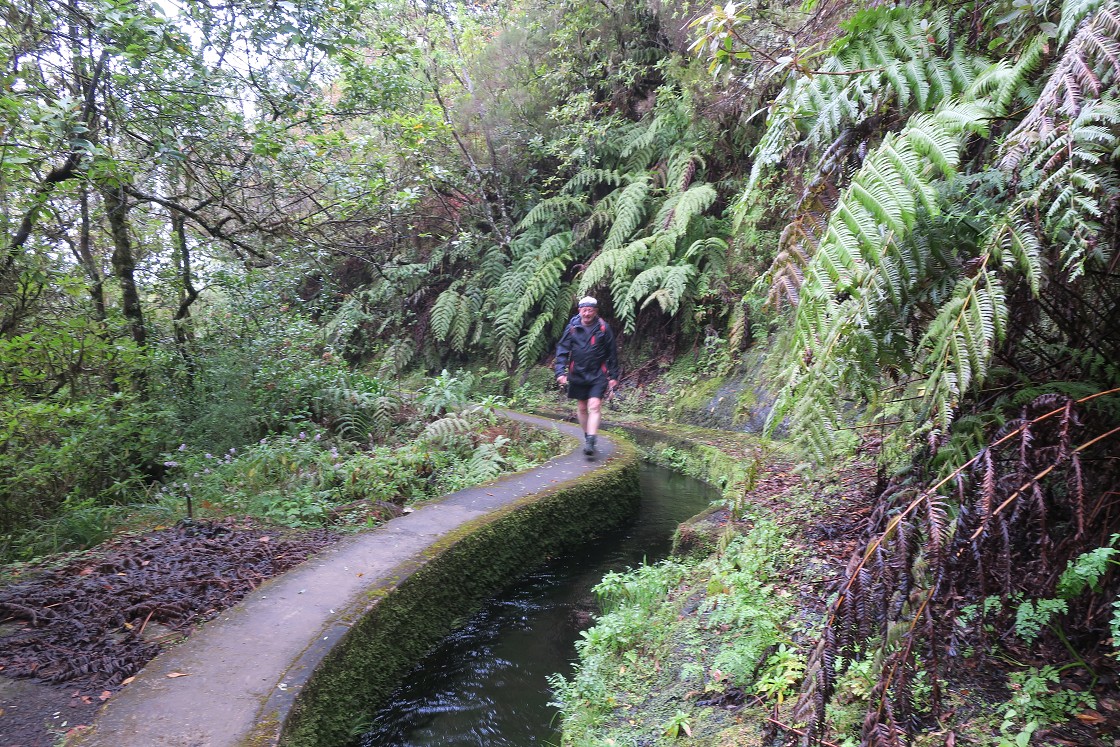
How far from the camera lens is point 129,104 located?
229 inches

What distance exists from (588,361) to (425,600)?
3639 mm

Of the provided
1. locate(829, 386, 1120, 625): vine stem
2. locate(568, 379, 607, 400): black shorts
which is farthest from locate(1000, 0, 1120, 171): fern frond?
locate(568, 379, 607, 400): black shorts

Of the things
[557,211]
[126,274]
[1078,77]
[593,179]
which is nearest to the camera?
[1078,77]

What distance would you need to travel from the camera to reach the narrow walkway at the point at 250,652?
2.94 m

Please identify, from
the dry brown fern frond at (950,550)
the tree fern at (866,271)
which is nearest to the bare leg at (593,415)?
the tree fern at (866,271)

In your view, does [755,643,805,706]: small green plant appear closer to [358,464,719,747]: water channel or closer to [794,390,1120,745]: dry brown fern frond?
[794,390,1120,745]: dry brown fern frond

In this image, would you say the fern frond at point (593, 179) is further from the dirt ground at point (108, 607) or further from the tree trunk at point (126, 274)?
the dirt ground at point (108, 607)

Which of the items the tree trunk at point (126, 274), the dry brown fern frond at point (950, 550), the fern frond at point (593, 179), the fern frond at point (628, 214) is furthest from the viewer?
the fern frond at point (593, 179)

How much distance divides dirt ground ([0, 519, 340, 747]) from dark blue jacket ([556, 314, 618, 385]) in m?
3.42

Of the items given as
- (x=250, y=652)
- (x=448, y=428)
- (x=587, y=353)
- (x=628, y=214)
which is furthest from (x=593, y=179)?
(x=250, y=652)

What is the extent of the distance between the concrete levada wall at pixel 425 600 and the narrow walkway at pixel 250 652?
0.08 m

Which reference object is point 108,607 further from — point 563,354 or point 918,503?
point 563,354

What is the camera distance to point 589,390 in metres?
7.81

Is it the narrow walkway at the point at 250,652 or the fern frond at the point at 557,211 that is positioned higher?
the fern frond at the point at 557,211
